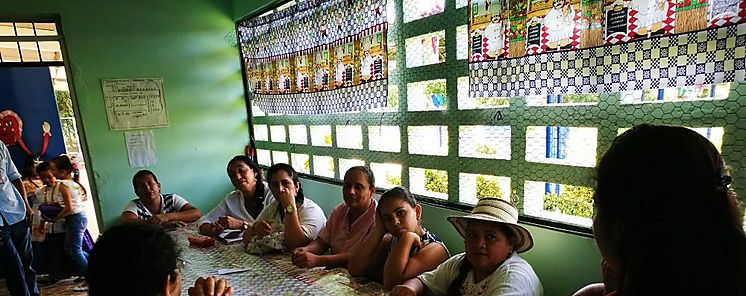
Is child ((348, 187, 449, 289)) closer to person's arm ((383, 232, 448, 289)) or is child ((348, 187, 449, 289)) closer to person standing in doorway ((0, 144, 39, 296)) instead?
person's arm ((383, 232, 448, 289))

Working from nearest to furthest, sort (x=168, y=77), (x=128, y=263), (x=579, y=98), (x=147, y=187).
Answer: (x=128, y=263)
(x=579, y=98)
(x=147, y=187)
(x=168, y=77)

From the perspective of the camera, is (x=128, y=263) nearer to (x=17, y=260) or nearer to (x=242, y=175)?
(x=242, y=175)

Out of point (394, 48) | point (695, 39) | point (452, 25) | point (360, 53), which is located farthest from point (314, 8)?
point (695, 39)

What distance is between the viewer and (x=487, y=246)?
1.26 meters

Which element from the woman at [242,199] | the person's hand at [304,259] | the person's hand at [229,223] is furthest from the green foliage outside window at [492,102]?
the person's hand at [229,223]

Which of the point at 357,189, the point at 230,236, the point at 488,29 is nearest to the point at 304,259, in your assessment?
the point at 357,189

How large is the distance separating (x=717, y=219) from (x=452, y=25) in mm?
1571

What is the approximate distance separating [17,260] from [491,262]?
3.09 metres

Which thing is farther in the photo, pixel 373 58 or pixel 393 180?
pixel 393 180

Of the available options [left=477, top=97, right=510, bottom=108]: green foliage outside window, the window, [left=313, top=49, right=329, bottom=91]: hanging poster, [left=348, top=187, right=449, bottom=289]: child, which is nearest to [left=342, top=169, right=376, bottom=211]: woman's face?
[left=348, top=187, right=449, bottom=289]: child

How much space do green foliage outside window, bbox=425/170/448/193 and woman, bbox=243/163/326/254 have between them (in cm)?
65

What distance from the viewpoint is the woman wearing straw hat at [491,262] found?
1.19m

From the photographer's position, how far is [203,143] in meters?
3.84

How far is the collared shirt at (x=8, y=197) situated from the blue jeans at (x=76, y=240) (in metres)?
0.31
